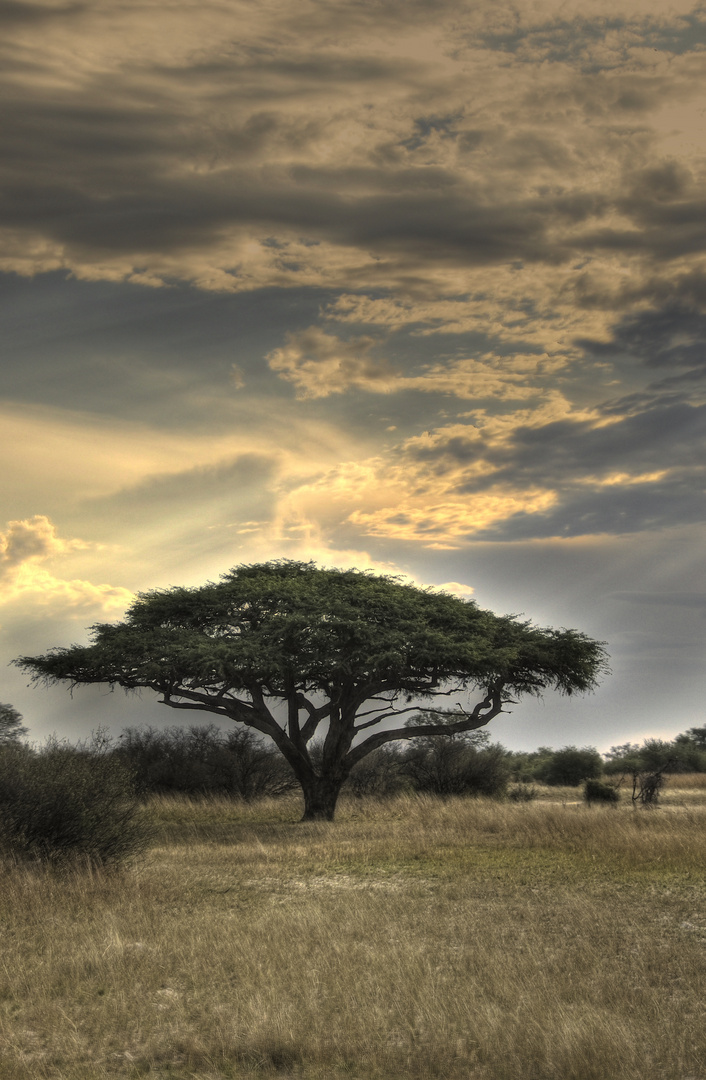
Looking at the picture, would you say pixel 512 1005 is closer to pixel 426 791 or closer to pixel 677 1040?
pixel 677 1040

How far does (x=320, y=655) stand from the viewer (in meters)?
25.3

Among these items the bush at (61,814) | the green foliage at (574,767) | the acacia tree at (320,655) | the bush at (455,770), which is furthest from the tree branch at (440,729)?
the green foliage at (574,767)

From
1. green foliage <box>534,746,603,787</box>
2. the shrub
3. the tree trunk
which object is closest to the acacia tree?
the tree trunk

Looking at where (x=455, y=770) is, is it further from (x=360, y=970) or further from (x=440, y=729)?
(x=360, y=970)

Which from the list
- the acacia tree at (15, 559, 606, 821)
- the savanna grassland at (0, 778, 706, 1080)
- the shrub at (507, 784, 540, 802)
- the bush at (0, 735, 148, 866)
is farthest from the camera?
the shrub at (507, 784, 540, 802)

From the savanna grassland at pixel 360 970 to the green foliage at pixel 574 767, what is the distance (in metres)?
35.6

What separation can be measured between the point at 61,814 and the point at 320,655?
11807 mm

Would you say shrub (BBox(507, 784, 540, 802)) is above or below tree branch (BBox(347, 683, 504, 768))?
below

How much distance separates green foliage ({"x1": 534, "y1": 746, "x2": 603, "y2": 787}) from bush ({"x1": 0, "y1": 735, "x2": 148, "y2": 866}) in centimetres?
4087

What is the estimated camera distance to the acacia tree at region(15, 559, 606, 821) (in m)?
25.2

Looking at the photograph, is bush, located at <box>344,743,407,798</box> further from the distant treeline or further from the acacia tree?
the acacia tree

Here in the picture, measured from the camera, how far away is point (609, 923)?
1146cm

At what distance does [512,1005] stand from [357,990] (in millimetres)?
1389

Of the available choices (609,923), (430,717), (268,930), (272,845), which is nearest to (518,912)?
(609,923)
